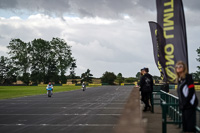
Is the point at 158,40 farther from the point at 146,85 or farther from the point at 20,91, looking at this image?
the point at 20,91

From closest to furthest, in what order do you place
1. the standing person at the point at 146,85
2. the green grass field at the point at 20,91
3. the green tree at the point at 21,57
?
the standing person at the point at 146,85
the green grass field at the point at 20,91
the green tree at the point at 21,57

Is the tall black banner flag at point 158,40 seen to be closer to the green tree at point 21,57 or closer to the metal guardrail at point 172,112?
the metal guardrail at point 172,112

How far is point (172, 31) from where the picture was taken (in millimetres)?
9812

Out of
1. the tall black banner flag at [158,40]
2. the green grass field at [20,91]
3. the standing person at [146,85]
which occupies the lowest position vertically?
the green grass field at [20,91]

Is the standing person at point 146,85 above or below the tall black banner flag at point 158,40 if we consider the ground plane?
below

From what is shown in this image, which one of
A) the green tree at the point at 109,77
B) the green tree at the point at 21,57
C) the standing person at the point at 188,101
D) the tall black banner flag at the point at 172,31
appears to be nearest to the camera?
the standing person at the point at 188,101

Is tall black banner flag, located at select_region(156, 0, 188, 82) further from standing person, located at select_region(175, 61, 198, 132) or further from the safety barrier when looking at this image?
standing person, located at select_region(175, 61, 198, 132)

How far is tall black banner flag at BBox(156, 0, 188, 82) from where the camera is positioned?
9617 mm

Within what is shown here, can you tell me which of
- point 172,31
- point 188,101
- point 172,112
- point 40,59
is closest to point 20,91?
point 172,31

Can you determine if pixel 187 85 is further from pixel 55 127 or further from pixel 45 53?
pixel 45 53

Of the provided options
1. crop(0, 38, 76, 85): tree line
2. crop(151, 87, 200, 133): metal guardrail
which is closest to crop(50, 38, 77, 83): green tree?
crop(0, 38, 76, 85): tree line

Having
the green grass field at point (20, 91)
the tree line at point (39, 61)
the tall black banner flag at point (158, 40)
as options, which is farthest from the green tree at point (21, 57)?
the tall black banner flag at point (158, 40)

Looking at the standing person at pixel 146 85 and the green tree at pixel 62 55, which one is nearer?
the standing person at pixel 146 85

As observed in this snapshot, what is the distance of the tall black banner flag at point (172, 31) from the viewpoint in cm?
962
